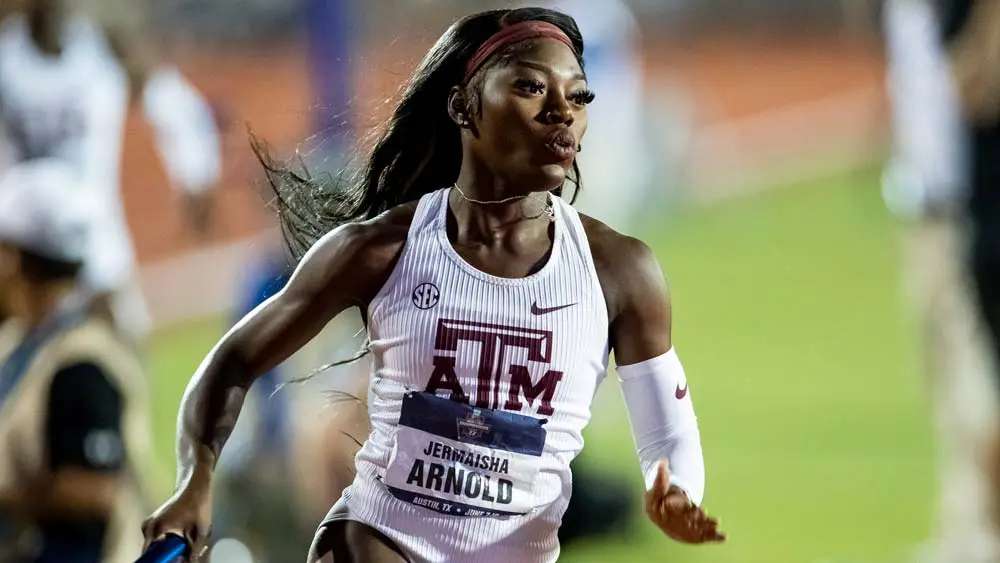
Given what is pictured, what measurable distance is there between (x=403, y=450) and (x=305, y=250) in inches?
23.1

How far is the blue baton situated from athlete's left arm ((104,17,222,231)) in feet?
14.5

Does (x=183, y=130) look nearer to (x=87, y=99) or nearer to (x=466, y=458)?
(x=87, y=99)

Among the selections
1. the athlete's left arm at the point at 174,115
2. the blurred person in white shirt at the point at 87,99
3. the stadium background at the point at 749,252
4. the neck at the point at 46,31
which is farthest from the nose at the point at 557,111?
the athlete's left arm at the point at 174,115

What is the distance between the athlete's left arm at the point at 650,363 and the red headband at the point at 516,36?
0.36 m

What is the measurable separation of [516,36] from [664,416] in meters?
0.69

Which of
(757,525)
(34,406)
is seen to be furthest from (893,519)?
(34,406)

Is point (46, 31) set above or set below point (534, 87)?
above

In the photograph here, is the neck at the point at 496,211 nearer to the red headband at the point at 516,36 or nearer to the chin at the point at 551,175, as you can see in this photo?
the chin at the point at 551,175

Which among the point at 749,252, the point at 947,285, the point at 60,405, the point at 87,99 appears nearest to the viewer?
the point at 60,405

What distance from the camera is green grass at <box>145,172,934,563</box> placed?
6820 mm

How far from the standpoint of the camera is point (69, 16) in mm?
6297

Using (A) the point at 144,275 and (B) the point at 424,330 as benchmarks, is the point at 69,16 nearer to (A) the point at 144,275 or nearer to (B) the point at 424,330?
(A) the point at 144,275

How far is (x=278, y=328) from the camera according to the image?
2549 millimetres

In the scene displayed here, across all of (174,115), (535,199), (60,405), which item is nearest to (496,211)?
(535,199)
